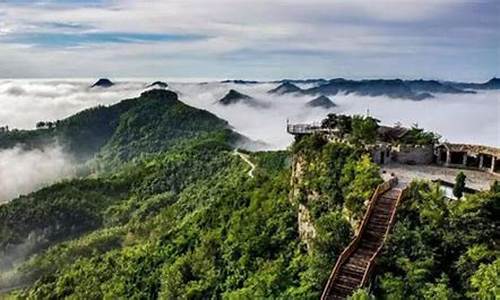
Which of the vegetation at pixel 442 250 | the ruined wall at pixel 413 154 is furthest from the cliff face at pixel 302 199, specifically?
the ruined wall at pixel 413 154

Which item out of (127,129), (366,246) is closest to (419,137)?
(366,246)

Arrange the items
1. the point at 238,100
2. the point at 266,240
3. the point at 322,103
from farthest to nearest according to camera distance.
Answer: the point at 238,100 → the point at 322,103 → the point at 266,240

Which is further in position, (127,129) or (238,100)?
(238,100)

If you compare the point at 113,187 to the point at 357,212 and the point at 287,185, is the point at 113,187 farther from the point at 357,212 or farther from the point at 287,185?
the point at 357,212

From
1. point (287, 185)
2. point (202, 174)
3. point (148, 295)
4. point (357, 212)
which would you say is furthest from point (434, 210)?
point (202, 174)

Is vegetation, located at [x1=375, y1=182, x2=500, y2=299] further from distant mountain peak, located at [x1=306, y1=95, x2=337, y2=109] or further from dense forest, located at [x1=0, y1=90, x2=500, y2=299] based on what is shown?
distant mountain peak, located at [x1=306, y1=95, x2=337, y2=109]

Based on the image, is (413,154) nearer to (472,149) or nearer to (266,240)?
(472,149)

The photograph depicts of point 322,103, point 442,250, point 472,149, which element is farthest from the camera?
point 322,103
